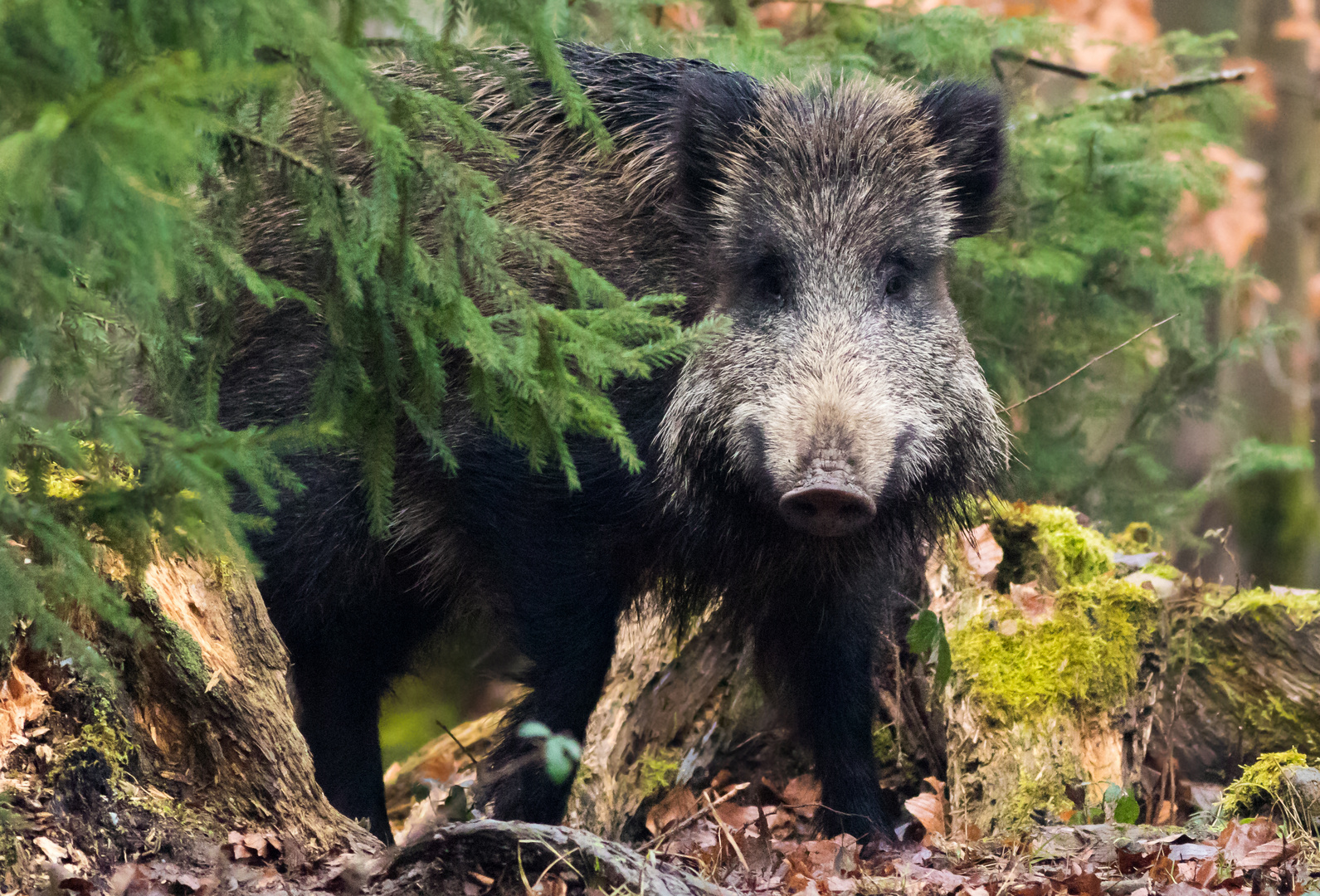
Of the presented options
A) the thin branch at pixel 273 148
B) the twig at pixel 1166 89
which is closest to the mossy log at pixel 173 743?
the thin branch at pixel 273 148

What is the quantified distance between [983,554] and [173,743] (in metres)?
2.94

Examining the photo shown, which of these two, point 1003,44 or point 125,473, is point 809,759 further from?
point 1003,44

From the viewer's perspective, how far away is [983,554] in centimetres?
476

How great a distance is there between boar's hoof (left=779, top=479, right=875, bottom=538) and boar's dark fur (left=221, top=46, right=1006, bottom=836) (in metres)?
0.13

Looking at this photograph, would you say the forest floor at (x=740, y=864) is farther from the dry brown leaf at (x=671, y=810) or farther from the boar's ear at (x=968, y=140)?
the boar's ear at (x=968, y=140)

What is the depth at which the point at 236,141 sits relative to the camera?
270 centimetres

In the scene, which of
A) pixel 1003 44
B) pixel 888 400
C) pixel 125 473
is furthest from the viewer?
pixel 1003 44

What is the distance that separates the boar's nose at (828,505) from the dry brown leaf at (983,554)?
1.46 metres

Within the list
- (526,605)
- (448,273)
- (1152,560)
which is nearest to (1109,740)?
(1152,560)

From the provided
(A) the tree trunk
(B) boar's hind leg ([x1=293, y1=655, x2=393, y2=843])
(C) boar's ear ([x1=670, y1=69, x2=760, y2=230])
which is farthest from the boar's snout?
(A) the tree trunk

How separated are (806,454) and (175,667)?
1743 mm

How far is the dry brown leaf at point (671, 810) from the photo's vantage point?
180 inches

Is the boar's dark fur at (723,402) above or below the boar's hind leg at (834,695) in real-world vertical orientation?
above

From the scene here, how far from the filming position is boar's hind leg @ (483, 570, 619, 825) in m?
4.02
